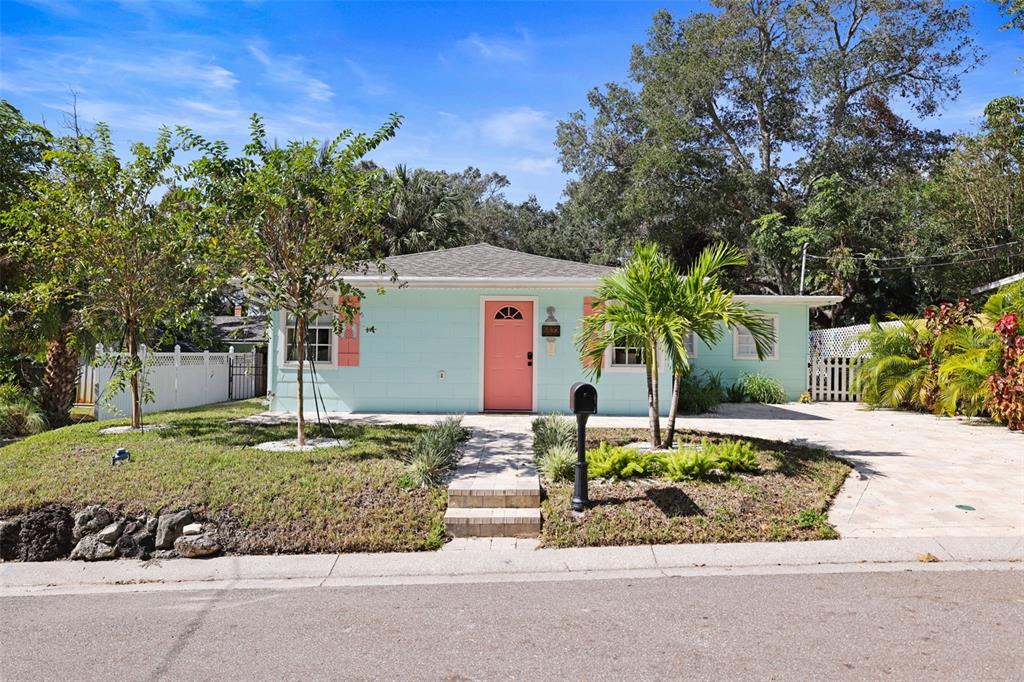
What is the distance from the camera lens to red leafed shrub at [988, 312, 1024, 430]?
10.4m

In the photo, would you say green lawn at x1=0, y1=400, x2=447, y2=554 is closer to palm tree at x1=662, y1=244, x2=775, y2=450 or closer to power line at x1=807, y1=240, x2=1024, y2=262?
palm tree at x1=662, y1=244, x2=775, y2=450

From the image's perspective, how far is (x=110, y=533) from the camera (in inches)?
213

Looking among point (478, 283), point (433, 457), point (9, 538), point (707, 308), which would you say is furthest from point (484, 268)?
point (9, 538)

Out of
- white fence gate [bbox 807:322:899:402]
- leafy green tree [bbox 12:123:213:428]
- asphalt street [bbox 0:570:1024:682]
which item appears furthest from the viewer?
white fence gate [bbox 807:322:899:402]

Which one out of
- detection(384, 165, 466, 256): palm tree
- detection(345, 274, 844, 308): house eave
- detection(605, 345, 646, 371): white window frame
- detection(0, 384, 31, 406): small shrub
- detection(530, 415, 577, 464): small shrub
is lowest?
detection(530, 415, 577, 464): small shrub

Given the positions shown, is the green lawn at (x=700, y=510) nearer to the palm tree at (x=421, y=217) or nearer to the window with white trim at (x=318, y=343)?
the window with white trim at (x=318, y=343)

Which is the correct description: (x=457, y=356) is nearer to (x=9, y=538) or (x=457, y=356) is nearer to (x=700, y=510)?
(x=700, y=510)

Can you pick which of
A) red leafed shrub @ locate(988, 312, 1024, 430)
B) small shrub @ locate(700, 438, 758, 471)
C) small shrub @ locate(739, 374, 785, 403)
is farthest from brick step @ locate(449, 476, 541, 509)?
small shrub @ locate(739, 374, 785, 403)

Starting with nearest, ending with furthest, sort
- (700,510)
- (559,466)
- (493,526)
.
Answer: (493,526) < (700,510) < (559,466)

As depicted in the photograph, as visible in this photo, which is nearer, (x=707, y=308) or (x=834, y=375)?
(x=707, y=308)

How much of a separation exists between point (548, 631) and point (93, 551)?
390cm

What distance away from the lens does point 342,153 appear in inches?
303

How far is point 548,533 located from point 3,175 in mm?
12135

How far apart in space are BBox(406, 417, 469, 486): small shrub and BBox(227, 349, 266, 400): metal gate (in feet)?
30.2
